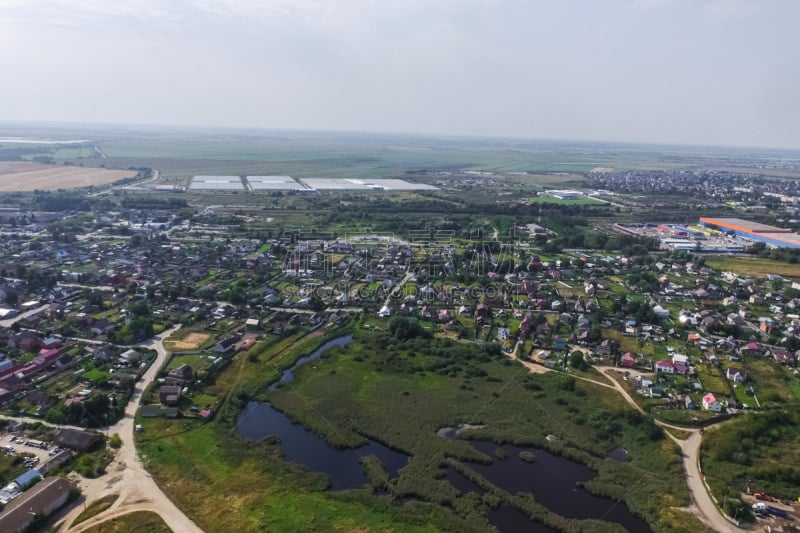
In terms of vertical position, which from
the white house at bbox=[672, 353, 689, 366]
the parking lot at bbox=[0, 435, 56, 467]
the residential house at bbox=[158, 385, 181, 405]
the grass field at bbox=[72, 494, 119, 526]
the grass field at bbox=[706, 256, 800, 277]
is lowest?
the grass field at bbox=[72, 494, 119, 526]

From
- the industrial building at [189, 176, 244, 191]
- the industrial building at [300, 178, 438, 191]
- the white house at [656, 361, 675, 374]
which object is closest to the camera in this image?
the white house at [656, 361, 675, 374]

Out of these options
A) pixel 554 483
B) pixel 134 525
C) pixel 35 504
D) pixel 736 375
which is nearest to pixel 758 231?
pixel 736 375

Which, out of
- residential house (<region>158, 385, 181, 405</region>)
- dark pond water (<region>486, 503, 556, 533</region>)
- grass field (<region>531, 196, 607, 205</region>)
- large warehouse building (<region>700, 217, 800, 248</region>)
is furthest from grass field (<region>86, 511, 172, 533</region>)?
grass field (<region>531, 196, 607, 205</region>)

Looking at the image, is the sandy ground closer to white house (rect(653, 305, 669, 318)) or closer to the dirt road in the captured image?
the dirt road

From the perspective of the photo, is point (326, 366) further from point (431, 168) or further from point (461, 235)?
point (431, 168)

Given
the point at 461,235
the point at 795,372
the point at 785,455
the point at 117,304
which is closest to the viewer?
the point at 785,455

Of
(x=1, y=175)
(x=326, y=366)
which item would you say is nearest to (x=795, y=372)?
(x=326, y=366)

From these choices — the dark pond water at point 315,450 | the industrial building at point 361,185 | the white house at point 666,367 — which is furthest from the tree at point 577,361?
the industrial building at point 361,185
